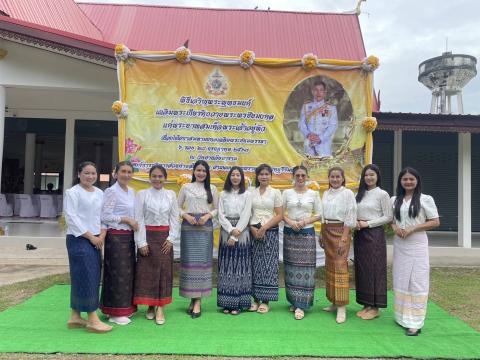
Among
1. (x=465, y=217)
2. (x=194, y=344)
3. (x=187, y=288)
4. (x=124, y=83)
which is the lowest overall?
(x=194, y=344)

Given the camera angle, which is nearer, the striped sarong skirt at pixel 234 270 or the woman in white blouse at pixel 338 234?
the woman in white blouse at pixel 338 234

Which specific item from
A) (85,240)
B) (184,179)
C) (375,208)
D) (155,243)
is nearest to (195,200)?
(155,243)

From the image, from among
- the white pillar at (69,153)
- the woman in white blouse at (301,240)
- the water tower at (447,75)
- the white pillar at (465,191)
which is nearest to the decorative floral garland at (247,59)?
the woman in white blouse at (301,240)

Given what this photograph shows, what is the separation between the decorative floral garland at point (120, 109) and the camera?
493cm

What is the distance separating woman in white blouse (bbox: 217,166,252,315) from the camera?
365 centimetres

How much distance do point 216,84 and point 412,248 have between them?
3.05 meters

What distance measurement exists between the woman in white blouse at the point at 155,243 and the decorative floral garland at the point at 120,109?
180 centimetres

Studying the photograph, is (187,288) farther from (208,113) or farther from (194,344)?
(208,113)

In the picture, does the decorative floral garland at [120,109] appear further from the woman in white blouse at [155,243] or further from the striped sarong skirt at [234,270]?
the striped sarong skirt at [234,270]

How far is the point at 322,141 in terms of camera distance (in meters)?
5.27

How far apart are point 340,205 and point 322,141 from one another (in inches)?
72.7

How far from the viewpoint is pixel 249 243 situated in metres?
3.73

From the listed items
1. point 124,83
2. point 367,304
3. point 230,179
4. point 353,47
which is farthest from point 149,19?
point 367,304

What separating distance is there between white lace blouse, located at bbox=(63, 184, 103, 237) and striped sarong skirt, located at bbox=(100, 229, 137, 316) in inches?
8.4
